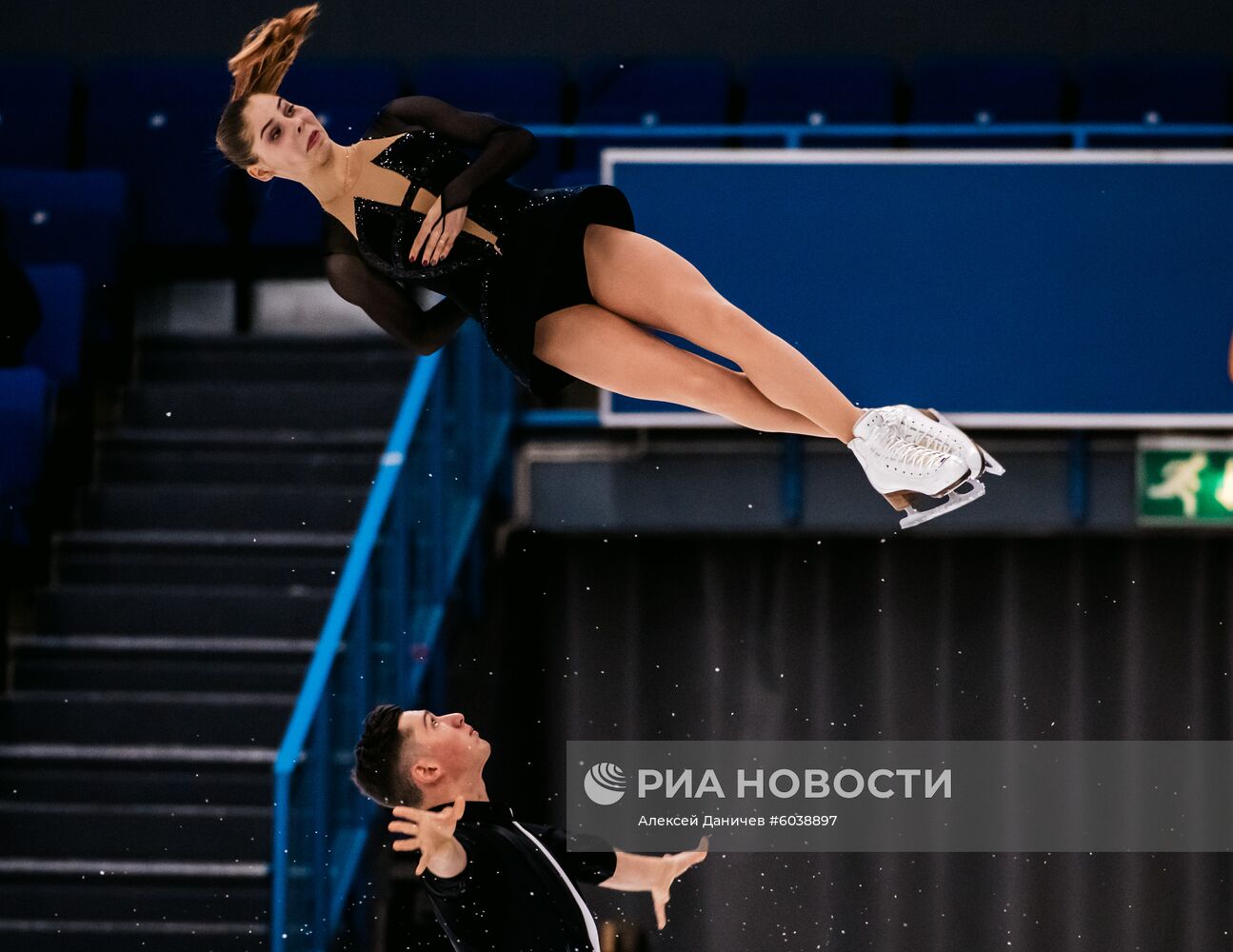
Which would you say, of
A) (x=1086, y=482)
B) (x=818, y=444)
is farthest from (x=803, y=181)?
(x=1086, y=482)

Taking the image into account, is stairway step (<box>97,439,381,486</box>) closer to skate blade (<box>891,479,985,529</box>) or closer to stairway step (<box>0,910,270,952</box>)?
stairway step (<box>0,910,270,952</box>)

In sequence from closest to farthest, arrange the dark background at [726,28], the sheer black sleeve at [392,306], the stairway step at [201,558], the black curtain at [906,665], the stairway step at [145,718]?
the sheer black sleeve at [392,306] → the stairway step at [145,718] → the black curtain at [906,665] → the stairway step at [201,558] → the dark background at [726,28]

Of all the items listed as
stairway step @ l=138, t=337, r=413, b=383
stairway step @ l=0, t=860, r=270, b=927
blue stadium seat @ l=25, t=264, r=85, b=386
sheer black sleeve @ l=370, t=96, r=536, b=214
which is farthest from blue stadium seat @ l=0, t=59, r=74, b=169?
sheer black sleeve @ l=370, t=96, r=536, b=214

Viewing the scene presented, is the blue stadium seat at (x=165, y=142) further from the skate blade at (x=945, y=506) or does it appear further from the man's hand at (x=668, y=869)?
the skate blade at (x=945, y=506)

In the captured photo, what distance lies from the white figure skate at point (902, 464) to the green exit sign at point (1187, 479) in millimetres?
1648

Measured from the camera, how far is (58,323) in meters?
4.73

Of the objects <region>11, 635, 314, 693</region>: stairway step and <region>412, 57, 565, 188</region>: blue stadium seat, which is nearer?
<region>11, 635, 314, 693</region>: stairway step

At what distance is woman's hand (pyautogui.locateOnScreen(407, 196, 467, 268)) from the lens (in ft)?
9.75

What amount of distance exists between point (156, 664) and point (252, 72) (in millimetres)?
2114

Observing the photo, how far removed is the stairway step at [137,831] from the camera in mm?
4387

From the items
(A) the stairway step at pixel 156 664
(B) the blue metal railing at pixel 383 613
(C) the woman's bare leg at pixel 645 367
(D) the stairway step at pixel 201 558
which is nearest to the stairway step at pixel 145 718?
(A) the stairway step at pixel 156 664

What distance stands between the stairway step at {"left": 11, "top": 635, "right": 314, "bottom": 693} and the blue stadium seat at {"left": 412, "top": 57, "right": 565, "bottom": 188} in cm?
189

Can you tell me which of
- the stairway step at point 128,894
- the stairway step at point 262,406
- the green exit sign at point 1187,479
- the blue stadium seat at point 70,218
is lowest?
the stairway step at point 128,894

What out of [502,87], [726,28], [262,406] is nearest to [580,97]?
[502,87]
